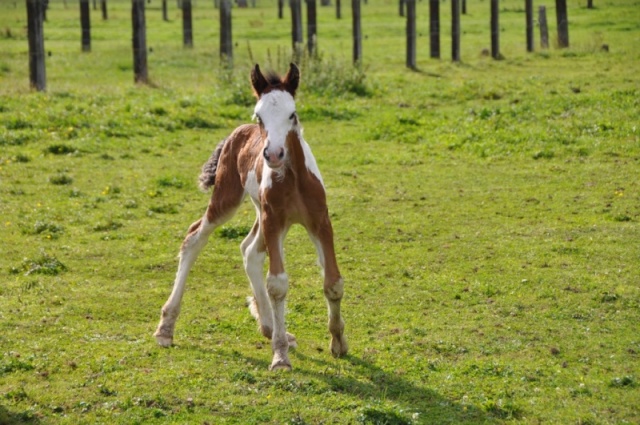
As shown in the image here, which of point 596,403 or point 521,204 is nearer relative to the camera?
point 596,403

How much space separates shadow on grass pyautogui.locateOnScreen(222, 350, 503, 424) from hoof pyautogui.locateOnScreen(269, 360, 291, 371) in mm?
78

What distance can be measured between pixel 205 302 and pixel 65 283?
1.70 m

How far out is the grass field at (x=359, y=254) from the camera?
7.38 meters

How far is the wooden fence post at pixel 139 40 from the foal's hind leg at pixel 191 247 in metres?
15.1

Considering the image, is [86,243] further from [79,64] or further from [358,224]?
[79,64]

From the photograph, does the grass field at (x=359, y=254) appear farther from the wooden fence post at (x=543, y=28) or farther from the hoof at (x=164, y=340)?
the wooden fence post at (x=543, y=28)

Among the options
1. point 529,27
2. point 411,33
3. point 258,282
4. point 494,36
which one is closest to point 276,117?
point 258,282

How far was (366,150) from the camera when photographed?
57.2 feet

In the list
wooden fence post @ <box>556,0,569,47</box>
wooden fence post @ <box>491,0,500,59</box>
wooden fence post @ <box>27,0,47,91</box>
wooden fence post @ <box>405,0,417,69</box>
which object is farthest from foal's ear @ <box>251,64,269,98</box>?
wooden fence post @ <box>556,0,569,47</box>

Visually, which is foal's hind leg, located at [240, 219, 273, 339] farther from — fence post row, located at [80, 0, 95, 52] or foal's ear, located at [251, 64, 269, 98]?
fence post row, located at [80, 0, 95, 52]

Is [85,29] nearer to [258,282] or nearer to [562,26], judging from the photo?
[562,26]

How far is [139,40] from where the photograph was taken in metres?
23.8

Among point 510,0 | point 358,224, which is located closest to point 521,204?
point 358,224

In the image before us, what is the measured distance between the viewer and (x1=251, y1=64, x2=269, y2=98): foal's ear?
7.89 metres
